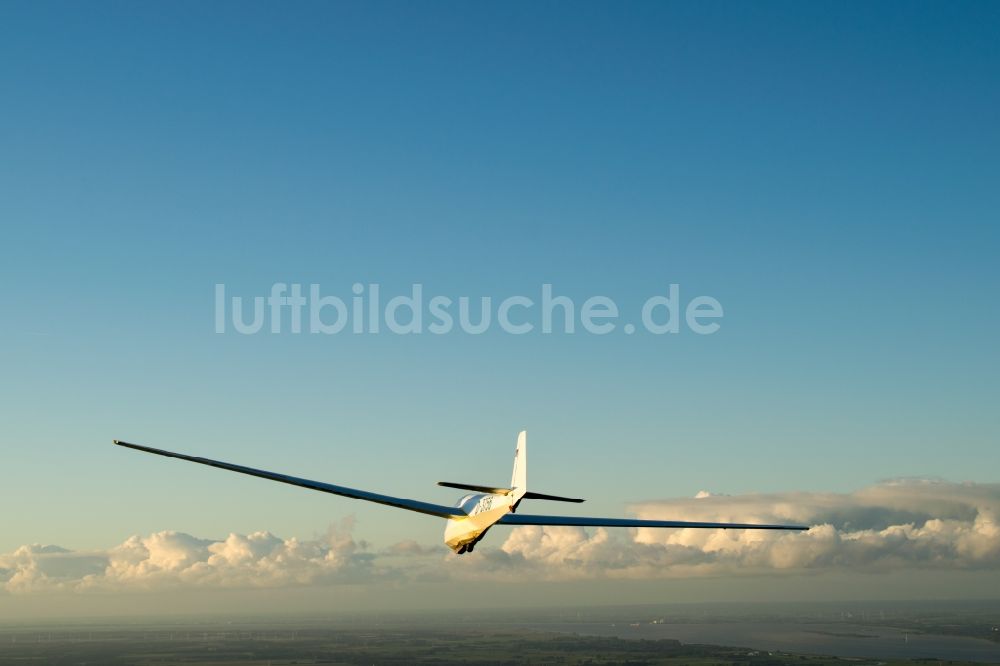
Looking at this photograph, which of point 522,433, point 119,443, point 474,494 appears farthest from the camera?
point 474,494

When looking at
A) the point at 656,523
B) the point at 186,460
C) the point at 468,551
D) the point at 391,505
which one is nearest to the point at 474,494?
the point at 468,551

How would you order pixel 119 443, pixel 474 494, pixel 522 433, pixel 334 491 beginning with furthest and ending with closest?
pixel 474 494, pixel 522 433, pixel 334 491, pixel 119 443

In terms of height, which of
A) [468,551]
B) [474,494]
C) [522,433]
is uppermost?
[522,433]

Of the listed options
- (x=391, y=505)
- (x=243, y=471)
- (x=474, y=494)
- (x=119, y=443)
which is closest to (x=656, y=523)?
(x=474, y=494)

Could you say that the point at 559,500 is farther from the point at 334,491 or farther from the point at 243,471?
the point at 243,471

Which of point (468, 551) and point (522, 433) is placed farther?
point (468, 551)

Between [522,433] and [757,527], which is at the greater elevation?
[522,433]
